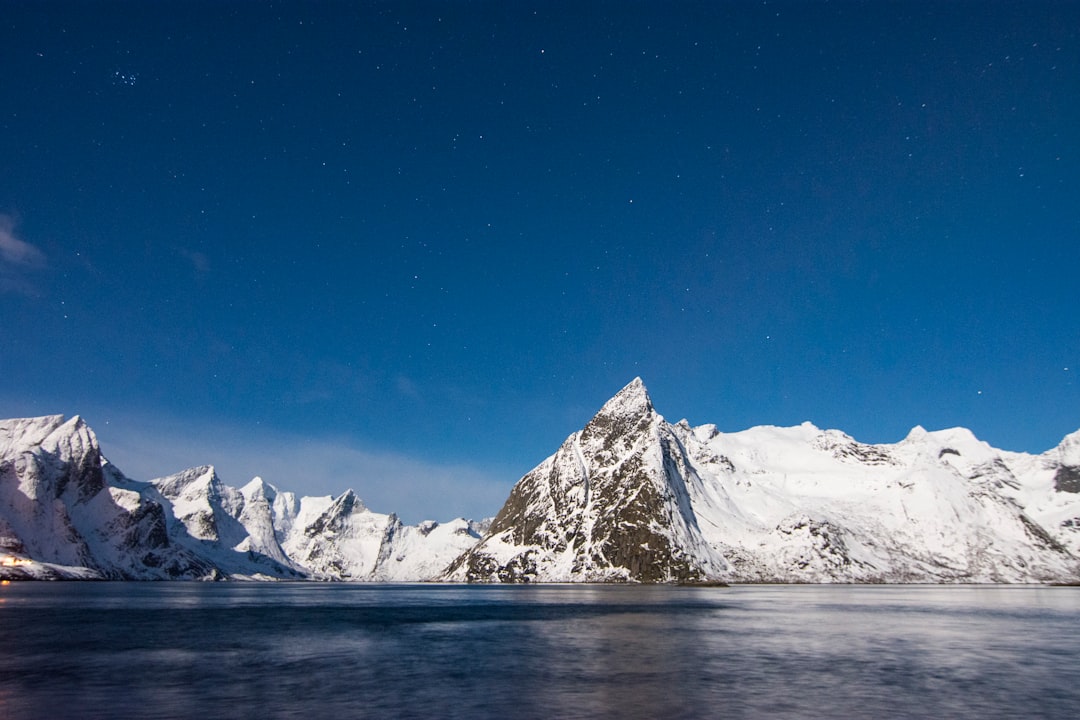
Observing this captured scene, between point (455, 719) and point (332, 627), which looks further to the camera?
point (332, 627)

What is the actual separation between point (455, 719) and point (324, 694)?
915cm

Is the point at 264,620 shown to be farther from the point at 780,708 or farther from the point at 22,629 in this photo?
Result: the point at 780,708

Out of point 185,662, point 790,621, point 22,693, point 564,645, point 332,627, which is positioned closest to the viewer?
point 22,693

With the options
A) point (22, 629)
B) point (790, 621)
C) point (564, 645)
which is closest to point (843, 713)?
point (564, 645)

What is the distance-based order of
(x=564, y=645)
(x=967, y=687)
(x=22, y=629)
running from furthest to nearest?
(x=22, y=629), (x=564, y=645), (x=967, y=687)

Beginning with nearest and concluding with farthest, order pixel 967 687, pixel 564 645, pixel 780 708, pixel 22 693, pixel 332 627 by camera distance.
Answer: pixel 780 708 < pixel 22 693 < pixel 967 687 < pixel 564 645 < pixel 332 627

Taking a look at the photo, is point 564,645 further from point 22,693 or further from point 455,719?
point 22,693

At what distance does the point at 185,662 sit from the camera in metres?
43.0

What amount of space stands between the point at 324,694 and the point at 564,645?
26.8 meters

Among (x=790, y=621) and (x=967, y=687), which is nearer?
(x=967, y=687)

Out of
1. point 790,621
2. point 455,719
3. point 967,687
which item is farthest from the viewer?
point 790,621

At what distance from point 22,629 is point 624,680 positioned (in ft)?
203

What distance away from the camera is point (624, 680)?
35.7 metres

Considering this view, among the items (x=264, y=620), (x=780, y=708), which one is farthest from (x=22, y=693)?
(x=264, y=620)
